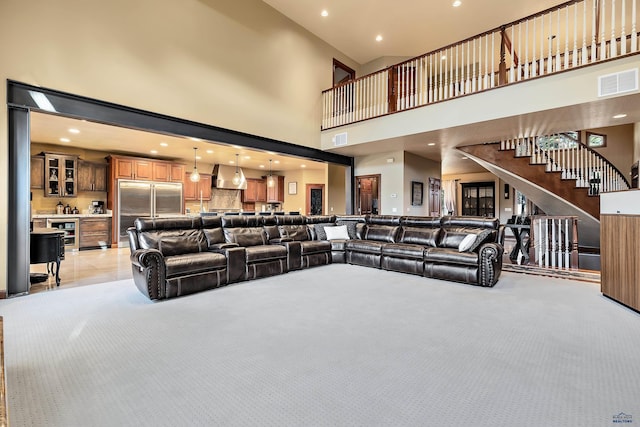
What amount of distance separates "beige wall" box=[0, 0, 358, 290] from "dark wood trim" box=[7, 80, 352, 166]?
3.7 inches

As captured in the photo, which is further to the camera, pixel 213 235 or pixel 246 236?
pixel 246 236

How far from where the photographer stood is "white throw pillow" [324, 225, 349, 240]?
6406 mm

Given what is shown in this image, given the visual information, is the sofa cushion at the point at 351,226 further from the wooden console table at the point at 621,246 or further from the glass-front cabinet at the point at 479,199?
the glass-front cabinet at the point at 479,199

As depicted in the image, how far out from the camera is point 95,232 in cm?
813

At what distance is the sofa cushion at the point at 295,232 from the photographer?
19.4ft

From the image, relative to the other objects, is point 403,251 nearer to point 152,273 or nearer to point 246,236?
point 246,236

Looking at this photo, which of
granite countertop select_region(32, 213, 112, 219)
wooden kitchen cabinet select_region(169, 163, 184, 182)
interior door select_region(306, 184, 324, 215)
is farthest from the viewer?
interior door select_region(306, 184, 324, 215)

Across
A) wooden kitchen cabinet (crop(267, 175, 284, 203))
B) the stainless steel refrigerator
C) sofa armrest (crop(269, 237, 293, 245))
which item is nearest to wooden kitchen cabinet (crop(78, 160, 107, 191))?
the stainless steel refrigerator

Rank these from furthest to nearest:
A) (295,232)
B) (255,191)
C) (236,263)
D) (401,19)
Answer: (255,191) < (401,19) < (295,232) < (236,263)

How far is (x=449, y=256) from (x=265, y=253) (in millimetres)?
2912

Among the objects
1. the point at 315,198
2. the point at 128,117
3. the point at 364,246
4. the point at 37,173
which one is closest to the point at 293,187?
the point at 315,198

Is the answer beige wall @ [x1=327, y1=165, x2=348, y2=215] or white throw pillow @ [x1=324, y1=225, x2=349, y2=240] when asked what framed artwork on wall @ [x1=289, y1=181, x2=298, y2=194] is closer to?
beige wall @ [x1=327, y1=165, x2=348, y2=215]

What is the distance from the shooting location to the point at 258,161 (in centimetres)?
1016

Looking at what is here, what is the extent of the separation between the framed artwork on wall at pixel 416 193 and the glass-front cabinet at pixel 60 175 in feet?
29.7
